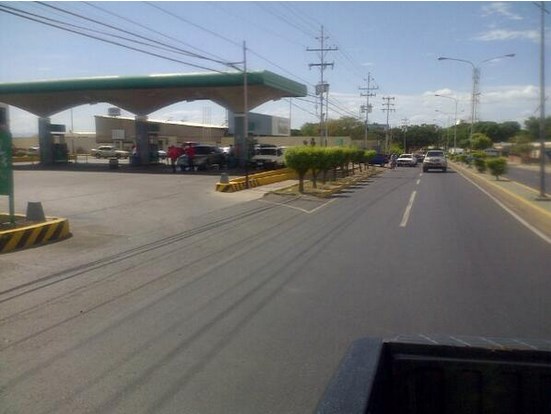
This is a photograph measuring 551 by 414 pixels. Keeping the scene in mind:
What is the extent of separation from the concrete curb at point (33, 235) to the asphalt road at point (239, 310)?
669 millimetres

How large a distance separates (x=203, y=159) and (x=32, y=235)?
28.8 meters

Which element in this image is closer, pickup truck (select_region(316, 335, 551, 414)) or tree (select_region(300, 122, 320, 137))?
pickup truck (select_region(316, 335, 551, 414))

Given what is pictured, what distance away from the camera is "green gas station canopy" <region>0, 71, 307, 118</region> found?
38.8 m

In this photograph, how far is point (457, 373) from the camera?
9.01 feet

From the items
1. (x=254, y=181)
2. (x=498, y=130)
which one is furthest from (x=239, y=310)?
(x=498, y=130)

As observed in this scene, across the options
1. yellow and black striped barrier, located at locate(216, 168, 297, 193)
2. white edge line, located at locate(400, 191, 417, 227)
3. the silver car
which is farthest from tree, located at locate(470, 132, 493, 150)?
white edge line, located at locate(400, 191, 417, 227)

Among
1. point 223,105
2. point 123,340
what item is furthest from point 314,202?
point 223,105

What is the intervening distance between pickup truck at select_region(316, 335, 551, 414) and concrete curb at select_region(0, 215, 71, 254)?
10.2m

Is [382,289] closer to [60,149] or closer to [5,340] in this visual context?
[5,340]

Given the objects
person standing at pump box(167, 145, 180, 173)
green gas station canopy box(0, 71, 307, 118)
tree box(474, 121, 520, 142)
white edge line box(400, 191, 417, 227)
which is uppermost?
green gas station canopy box(0, 71, 307, 118)

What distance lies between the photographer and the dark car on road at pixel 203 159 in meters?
40.5

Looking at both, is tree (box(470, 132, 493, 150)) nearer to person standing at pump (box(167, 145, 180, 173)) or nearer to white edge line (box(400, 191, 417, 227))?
person standing at pump (box(167, 145, 180, 173))

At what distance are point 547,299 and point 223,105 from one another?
128ft

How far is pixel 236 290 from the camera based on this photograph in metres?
8.33
